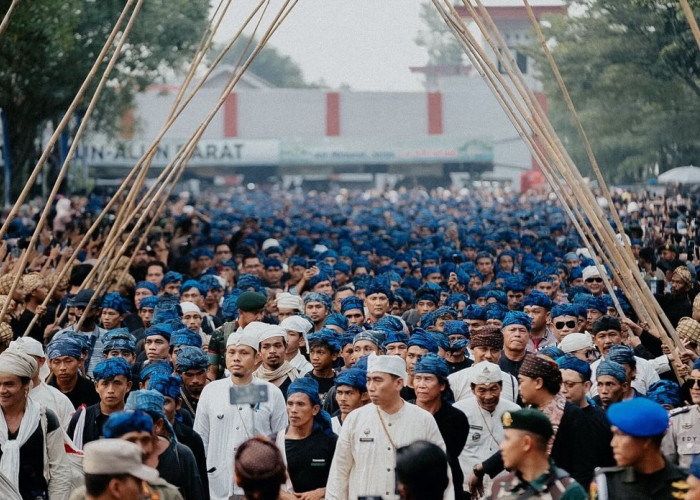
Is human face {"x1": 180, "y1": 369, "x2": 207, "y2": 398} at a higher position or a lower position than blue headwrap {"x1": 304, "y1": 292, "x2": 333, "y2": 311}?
lower

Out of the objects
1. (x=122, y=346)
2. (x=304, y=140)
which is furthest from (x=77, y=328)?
(x=304, y=140)

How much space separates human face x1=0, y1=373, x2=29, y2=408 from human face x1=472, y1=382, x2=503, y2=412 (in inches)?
126

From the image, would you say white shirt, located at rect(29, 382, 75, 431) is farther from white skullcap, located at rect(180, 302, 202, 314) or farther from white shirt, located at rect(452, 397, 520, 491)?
white skullcap, located at rect(180, 302, 202, 314)

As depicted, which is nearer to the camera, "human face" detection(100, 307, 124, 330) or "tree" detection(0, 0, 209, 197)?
Answer: "human face" detection(100, 307, 124, 330)

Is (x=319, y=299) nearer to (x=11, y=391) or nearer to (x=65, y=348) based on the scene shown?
(x=65, y=348)

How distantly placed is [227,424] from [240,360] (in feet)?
1.61

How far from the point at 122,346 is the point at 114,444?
518 cm

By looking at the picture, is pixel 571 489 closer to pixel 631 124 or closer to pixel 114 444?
pixel 114 444

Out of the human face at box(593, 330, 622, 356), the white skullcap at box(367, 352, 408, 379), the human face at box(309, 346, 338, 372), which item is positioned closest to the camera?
the white skullcap at box(367, 352, 408, 379)

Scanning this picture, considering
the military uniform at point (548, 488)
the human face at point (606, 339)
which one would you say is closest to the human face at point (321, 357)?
the human face at point (606, 339)

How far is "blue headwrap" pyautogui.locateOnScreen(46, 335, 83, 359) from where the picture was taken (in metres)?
11.0

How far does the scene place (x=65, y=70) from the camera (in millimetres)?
35188

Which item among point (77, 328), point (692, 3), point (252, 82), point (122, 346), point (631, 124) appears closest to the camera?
point (122, 346)

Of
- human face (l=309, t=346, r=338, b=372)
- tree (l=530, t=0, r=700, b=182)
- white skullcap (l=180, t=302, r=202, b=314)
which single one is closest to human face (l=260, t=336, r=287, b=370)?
human face (l=309, t=346, r=338, b=372)
